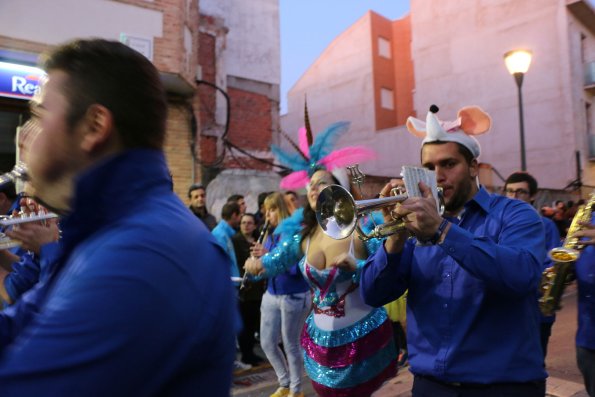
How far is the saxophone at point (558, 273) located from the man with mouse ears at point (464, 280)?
482mm

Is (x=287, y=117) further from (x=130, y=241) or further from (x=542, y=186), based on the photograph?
(x=130, y=241)

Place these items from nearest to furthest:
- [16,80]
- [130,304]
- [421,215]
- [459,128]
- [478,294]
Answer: [130,304]
[421,215]
[478,294]
[459,128]
[16,80]

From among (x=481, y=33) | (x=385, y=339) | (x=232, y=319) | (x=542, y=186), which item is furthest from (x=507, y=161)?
(x=232, y=319)

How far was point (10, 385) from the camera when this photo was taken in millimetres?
837

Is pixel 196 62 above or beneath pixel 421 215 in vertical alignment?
above

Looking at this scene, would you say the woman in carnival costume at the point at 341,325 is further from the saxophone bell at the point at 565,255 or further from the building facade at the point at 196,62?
the building facade at the point at 196,62

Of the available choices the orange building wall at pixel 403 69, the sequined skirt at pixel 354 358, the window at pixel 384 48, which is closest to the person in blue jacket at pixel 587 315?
the sequined skirt at pixel 354 358

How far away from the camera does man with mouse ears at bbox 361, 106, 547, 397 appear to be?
81.4 inches

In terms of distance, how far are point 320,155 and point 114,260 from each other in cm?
357

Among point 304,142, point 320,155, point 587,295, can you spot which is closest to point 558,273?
point 587,295

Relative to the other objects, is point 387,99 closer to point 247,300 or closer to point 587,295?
point 247,300

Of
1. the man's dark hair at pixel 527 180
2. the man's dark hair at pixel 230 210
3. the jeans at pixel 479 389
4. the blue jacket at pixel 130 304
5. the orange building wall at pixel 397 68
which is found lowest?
the jeans at pixel 479 389

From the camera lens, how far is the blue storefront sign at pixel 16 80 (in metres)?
7.97

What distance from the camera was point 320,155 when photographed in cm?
439
